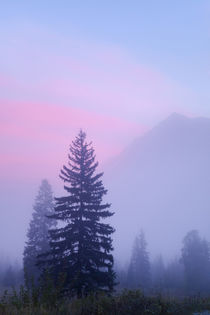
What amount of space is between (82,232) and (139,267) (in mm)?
35952

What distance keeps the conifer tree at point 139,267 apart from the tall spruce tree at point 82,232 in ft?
101

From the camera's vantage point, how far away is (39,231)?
29.5 metres

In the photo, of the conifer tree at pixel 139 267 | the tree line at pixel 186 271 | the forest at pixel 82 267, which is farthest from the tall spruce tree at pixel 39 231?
the conifer tree at pixel 139 267

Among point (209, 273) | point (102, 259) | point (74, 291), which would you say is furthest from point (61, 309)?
point (209, 273)

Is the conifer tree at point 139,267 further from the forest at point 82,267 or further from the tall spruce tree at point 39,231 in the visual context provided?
the tall spruce tree at point 39,231

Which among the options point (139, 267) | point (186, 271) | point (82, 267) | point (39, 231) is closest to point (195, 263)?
point (186, 271)

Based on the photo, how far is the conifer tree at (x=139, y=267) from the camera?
159 feet

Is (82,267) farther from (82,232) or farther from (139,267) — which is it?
(139,267)

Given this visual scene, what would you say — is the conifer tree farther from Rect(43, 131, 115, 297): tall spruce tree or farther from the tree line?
Rect(43, 131, 115, 297): tall spruce tree

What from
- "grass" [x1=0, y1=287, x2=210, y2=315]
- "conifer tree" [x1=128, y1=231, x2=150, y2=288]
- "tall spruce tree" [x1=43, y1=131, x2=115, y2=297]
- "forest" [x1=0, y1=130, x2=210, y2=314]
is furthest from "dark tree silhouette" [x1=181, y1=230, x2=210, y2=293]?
"grass" [x1=0, y1=287, x2=210, y2=315]

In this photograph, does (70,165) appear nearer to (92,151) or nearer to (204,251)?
(92,151)

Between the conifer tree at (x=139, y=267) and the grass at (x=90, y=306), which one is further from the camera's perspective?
the conifer tree at (x=139, y=267)

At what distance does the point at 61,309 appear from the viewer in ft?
24.3

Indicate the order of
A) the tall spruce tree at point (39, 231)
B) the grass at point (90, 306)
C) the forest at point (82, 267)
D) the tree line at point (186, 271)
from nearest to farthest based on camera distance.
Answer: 1. the grass at point (90, 306)
2. the forest at point (82, 267)
3. the tall spruce tree at point (39, 231)
4. the tree line at point (186, 271)
